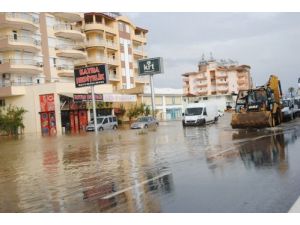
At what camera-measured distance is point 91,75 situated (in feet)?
143

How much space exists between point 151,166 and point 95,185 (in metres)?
2.83

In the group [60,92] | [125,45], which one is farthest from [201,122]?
[125,45]

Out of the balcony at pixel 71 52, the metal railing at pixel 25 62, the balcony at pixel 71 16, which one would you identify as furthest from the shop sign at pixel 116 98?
the balcony at pixel 71 16

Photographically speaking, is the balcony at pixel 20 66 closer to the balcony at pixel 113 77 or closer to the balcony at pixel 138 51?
the balcony at pixel 113 77

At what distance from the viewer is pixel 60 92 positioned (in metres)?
47.6

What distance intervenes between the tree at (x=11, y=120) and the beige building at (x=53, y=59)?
1.19 meters

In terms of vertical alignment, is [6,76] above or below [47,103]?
above

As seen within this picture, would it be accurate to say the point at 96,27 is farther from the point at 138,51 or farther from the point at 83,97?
the point at 83,97

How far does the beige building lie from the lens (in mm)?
48562

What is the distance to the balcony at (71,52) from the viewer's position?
184 feet

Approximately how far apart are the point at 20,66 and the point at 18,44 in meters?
2.62

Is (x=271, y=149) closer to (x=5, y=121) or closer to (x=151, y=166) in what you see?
(x=151, y=166)

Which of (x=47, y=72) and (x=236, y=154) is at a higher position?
(x=47, y=72)

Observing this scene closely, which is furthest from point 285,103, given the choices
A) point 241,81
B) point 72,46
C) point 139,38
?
point 241,81
